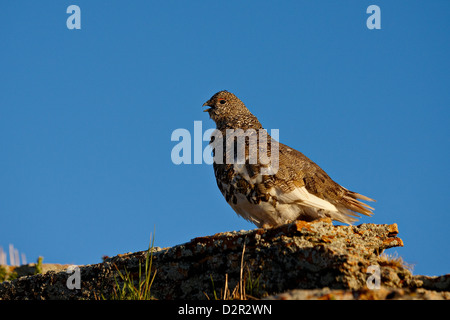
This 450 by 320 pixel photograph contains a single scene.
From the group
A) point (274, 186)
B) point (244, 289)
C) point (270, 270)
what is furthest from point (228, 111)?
point (244, 289)

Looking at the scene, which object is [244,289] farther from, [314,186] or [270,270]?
[314,186]

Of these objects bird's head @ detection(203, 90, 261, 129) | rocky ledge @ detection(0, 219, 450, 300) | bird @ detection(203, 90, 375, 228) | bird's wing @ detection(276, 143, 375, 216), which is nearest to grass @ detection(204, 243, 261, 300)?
rocky ledge @ detection(0, 219, 450, 300)

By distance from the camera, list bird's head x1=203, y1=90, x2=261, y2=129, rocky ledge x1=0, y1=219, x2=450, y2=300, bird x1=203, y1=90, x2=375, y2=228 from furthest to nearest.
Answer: bird's head x1=203, y1=90, x2=261, y2=129, bird x1=203, y1=90, x2=375, y2=228, rocky ledge x1=0, y1=219, x2=450, y2=300

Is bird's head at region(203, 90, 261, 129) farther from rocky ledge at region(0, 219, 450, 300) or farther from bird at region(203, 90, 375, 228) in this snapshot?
rocky ledge at region(0, 219, 450, 300)

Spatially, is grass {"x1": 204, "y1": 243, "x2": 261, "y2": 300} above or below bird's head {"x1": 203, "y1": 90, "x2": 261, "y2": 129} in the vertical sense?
below

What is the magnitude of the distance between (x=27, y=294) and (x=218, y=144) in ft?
11.6

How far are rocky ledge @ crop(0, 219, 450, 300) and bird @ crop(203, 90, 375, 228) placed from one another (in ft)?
3.08

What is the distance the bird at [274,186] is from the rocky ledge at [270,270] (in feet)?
3.08

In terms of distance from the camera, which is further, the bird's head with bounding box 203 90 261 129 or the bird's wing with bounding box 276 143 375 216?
the bird's head with bounding box 203 90 261 129

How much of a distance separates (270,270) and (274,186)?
2.18 metres

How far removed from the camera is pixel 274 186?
287 inches

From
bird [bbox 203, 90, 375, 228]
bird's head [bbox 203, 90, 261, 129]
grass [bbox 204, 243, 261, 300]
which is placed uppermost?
bird's head [bbox 203, 90, 261, 129]

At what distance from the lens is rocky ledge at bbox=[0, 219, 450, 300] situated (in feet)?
15.5
